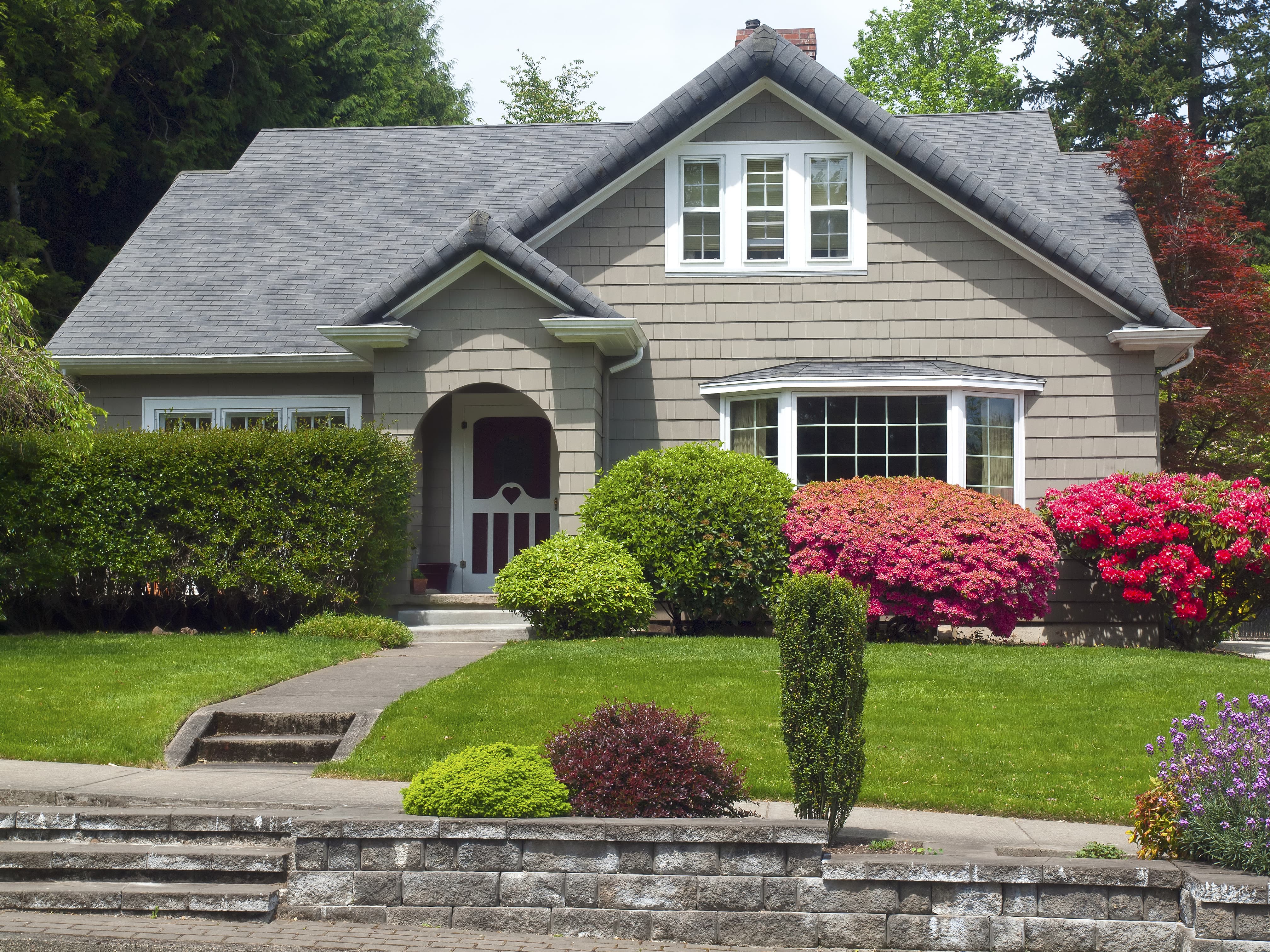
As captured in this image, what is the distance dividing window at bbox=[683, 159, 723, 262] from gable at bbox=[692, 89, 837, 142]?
0.36 m

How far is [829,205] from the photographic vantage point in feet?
46.5

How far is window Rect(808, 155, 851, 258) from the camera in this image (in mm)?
14141

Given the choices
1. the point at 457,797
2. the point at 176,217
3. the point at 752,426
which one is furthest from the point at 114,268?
the point at 457,797

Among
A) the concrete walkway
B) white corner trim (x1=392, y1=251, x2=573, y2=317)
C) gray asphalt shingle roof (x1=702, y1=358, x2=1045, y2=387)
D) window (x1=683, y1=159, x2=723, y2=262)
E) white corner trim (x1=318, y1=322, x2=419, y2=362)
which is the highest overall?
window (x1=683, y1=159, x2=723, y2=262)

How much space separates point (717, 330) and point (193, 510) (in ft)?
20.1

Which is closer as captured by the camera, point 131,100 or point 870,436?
point 870,436

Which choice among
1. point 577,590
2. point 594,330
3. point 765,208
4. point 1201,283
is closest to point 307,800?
point 577,590

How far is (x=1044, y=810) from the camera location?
256 inches

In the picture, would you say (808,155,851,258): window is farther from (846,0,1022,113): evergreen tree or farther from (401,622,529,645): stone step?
(846,0,1022,113): evergreen tree

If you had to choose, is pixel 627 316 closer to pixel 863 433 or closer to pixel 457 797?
pixel 863 433

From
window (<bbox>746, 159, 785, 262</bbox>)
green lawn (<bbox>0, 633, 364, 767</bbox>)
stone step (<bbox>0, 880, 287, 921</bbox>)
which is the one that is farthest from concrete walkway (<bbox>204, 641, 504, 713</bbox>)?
window (<bbox>746, 159, 785, 262</bbox>)

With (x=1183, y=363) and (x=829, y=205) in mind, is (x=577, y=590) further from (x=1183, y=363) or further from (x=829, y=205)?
(x=1183, y=363)

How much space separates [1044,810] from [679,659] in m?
4.01

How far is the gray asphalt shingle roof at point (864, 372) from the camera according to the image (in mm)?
13383
